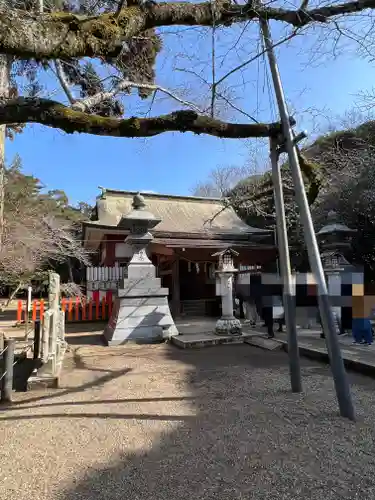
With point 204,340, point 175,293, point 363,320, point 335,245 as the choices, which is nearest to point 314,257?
point 363,320

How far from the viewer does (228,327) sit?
7.84 meters

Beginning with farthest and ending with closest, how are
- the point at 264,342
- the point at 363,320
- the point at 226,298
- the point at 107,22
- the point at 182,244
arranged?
the point at 182,244 → the point at 226,298 → the point at 264,342 → the point at 363,320 → the point at 107,22

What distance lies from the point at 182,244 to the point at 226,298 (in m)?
4.04

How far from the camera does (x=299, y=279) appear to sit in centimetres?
813

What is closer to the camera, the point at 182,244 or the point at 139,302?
the point at 139,302

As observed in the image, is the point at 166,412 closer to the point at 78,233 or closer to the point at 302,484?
the point at 302,484

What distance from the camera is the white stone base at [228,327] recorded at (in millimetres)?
7820

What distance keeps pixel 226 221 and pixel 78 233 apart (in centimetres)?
913

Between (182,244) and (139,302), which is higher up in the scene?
(182,244)

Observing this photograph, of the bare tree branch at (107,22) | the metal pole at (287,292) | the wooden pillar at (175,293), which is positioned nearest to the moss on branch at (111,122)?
the bare tree branch at (107,22)

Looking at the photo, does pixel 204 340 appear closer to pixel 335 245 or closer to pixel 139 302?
pixel 139 302

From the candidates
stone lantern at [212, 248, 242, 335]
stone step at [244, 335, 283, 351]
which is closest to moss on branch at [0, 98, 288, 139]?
stone step at [244, 335, 283, 351]

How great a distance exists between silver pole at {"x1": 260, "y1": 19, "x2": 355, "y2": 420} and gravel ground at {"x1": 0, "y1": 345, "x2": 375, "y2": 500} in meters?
0.27

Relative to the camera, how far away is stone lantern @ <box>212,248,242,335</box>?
7.86m
